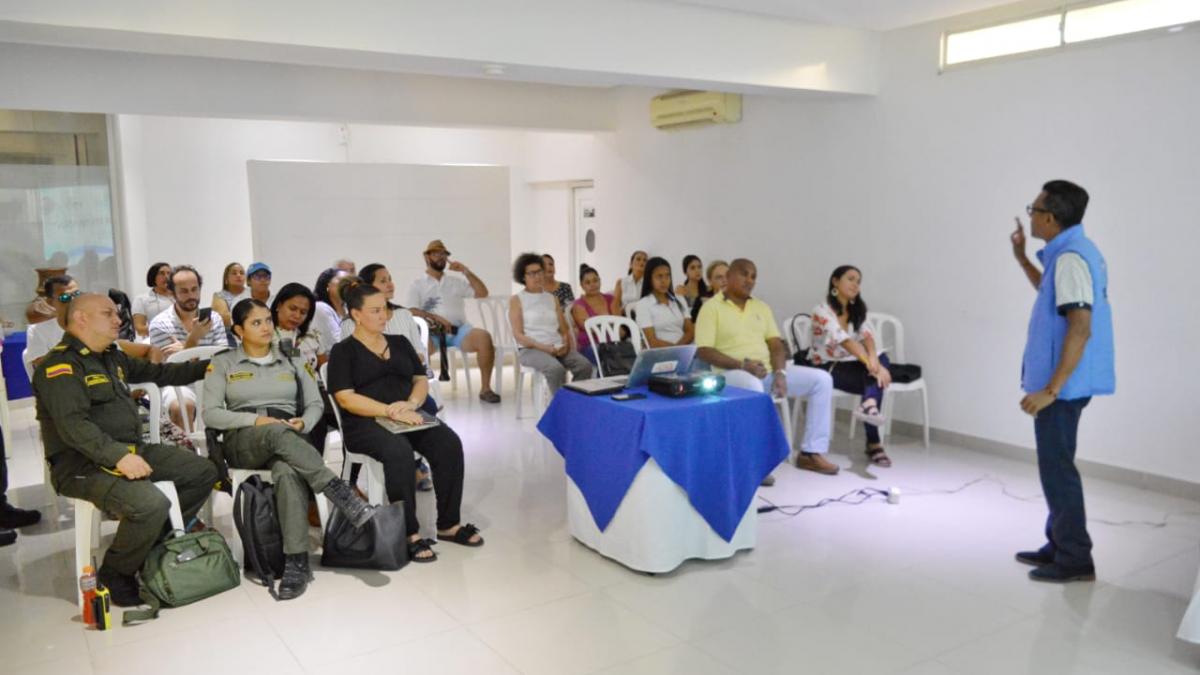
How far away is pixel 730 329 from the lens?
16.1 ft

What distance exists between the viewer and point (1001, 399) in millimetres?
5410

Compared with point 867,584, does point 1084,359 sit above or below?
above

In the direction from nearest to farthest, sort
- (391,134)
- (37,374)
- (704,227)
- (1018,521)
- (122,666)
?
1. (122,666)
2. (37,374)
3. (1018,521)
4. (704,227)
5. (391,134)

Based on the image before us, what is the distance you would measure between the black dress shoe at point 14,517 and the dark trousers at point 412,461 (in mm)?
1794

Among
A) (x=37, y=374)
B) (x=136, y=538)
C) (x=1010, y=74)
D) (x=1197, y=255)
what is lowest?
(x=136, y=538)

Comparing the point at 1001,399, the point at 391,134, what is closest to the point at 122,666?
the point at 1001,399

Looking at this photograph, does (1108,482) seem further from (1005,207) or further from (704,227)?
(704,227)

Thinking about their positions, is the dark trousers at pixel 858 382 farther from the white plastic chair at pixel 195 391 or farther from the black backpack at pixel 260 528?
the white plastic chair at pixel 195 391

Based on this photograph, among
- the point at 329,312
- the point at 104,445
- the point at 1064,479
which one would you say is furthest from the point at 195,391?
the point at 1064,479

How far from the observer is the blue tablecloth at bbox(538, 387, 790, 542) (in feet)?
11.6

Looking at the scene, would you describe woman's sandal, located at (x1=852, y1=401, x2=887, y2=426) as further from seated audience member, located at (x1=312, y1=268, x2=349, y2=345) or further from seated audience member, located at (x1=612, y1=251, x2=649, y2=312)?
seated audience member, located at (x1=312, y1=268, x2=349, y2=345)

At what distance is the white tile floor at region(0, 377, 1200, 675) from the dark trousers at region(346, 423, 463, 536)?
21cm

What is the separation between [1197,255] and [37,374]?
5287 millimetres

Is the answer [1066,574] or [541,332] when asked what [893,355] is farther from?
[1066,574]
